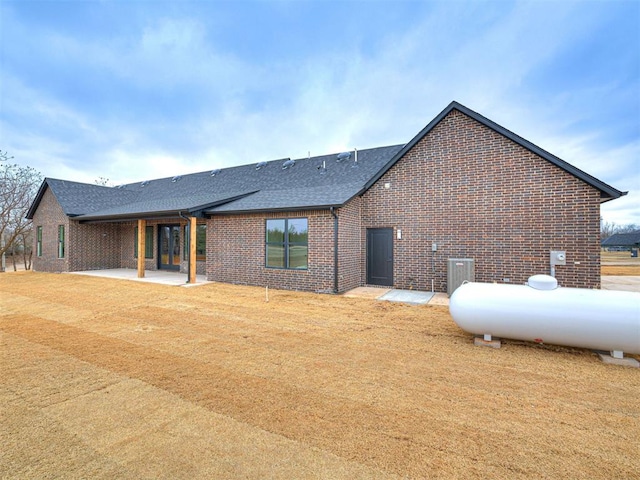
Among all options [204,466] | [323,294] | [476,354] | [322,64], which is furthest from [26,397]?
[322,64]

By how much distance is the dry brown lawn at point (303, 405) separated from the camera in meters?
2.12

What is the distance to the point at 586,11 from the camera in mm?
9180

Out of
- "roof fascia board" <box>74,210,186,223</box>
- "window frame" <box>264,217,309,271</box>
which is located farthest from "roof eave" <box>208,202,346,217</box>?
"roof fascia board" <box>74,210,186,223</box>

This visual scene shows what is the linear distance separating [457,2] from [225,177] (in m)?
12.9

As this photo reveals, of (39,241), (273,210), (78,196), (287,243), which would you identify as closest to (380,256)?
(287,243)

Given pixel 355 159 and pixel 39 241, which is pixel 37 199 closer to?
pixel 39 241

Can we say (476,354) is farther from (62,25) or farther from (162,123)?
(162,123)

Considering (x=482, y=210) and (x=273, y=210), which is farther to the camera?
(x=273, y=210)

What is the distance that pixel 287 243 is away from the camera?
32.8 ft

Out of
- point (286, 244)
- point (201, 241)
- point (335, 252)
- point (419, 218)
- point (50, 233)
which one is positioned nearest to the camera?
point (335, 252)

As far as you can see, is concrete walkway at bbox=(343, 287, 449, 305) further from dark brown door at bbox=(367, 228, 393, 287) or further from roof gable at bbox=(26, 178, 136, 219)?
roof gable at bbox=(26, 178, 136, 219)

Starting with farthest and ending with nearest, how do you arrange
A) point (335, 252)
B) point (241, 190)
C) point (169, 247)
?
1. point (169, 247)
2. point (241, 190)
3. point (335, 252)

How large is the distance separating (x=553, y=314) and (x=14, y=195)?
28654mm

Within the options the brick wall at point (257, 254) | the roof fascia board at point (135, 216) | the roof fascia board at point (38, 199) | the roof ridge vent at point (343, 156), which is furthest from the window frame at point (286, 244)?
the roof fascia board at point (38, 199)
